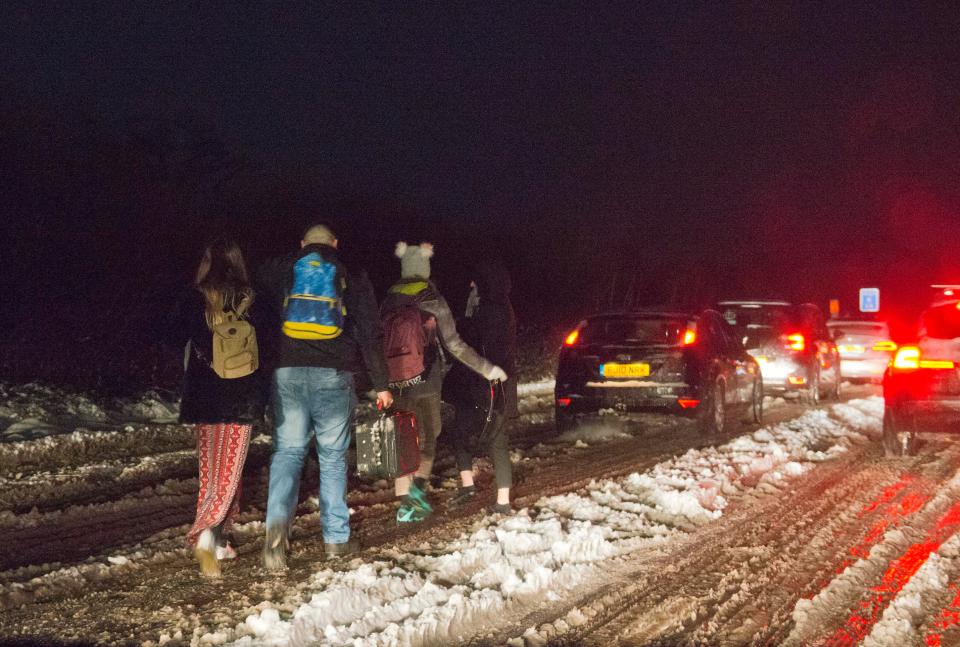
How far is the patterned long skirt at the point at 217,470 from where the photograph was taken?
17.1 feet

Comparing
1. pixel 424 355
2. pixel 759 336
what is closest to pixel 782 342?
pixel 759 336

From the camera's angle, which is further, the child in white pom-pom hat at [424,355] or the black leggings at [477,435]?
the black leggings at [477,435]

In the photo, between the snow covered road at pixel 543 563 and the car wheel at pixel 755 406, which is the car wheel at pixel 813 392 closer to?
the car wheel at pixel 755 406

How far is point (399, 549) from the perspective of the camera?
5801 millimetres

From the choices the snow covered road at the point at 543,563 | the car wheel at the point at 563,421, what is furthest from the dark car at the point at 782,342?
the snow covered road at the point at 543,563

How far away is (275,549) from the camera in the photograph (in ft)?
17.5

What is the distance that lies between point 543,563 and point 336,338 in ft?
5.89

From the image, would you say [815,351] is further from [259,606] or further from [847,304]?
[847,304]

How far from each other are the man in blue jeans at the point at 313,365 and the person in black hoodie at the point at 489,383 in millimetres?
1467

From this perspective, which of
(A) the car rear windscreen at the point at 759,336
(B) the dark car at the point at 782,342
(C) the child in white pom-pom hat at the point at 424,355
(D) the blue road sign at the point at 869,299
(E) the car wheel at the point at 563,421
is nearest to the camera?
(C) the child in white pom-pom hat at the point at 424,355

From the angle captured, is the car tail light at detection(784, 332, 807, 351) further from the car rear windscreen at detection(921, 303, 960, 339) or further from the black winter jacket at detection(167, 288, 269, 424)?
the black winter jacket at detection(167, 288, 269, 424)

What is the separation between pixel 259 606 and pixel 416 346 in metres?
2.46

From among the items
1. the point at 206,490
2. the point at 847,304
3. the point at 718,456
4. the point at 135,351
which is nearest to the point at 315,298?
the point at 206,490

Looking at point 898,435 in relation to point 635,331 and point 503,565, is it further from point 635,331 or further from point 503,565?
point 503,565
